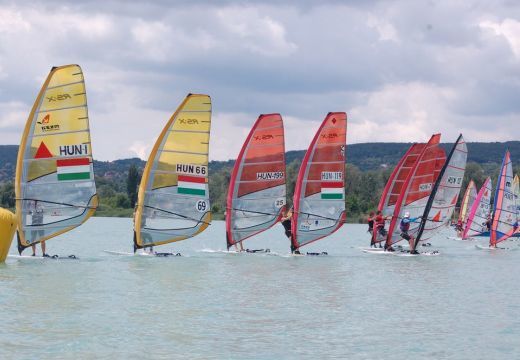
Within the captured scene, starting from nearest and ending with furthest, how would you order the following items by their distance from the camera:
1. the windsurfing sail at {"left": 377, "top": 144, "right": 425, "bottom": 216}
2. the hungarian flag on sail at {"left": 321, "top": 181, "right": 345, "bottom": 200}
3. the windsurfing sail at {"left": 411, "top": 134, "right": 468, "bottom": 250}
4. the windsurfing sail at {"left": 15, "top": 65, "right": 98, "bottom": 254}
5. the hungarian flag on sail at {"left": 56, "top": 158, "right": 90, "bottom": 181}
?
1. the windsurfing sail at {"left": 15, "top": 65, "right": 98, "bottom": 254}
2. the hungarian flag on sail at {"left": 56, "top": 158, "right": 90, "bottom": 181}
3. the hungarian flag on sail at {"left": 321, "top": 181, "right": 345, "bottom": 200}
4. the windsurfing sail at {"left": 411, "top": 134, "right": 468, "bottom": 250}
5. the windsurfing sail at {"left": 377, "top": 144, "right": 425, "bottom": 216}

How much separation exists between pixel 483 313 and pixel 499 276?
8881 mm

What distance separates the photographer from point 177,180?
29.2 meters

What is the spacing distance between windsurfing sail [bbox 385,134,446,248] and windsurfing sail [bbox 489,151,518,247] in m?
4.73

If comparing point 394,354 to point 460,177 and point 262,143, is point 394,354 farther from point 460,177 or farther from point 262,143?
point 460,177

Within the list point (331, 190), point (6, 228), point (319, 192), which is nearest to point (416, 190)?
point (331, 190)

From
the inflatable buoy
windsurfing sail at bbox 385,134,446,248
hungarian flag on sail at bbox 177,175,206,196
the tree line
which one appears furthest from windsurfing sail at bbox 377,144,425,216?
the tree line

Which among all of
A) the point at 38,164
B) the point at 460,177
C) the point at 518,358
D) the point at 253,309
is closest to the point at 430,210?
the point at 460,177

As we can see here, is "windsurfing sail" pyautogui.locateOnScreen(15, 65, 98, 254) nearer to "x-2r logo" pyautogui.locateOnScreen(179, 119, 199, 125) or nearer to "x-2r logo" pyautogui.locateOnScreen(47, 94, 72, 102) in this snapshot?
"x-2r logo" pyautogui.locateOnScreen(47, 94, 72, 102)

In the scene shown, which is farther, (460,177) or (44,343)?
(460,177)

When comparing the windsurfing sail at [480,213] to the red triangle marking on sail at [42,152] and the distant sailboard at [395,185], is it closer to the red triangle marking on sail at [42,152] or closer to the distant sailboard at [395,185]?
the distant sailboard at [395,185]

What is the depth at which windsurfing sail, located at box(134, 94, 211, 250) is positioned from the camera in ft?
95.0

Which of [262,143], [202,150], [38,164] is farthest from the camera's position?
[262,143]

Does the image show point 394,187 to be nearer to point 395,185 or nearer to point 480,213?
point 395,185

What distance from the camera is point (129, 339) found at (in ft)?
48.9
